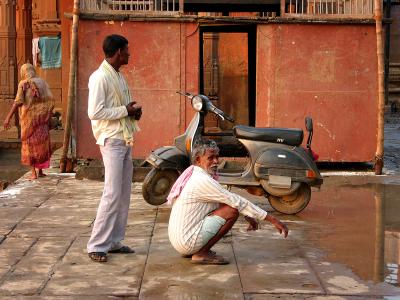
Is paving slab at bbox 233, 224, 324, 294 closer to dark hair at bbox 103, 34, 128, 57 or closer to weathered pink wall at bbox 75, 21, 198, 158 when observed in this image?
dark hair at bbox 103, 34, 128, 57

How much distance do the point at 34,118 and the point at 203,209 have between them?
19.4 ft

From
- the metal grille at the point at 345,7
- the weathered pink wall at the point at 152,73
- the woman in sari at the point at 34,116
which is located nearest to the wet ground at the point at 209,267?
the woman in sari at the point at 34,116

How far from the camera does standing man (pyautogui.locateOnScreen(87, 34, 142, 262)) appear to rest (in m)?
6.25

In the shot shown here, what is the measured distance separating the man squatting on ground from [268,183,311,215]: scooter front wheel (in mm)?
2398

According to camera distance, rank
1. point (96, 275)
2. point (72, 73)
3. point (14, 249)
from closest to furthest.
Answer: point (96, 275) → point (14, 249) → point (72, 73)

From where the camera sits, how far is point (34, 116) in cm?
1135

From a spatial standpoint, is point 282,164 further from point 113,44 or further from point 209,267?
point 113,44

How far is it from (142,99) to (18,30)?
536 inches

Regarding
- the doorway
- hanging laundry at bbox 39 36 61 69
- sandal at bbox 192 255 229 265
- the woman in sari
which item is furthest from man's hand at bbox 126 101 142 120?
hanging laundry at bbox 39 36 61 69

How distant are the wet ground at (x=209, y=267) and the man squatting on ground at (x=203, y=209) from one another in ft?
0.80

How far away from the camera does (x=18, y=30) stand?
24219 mm

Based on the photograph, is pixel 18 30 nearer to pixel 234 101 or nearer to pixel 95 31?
pixel 234 101

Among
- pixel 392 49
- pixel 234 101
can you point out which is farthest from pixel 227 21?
pixel 392 49

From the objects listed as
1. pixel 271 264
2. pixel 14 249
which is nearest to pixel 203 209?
pixel 271 264
